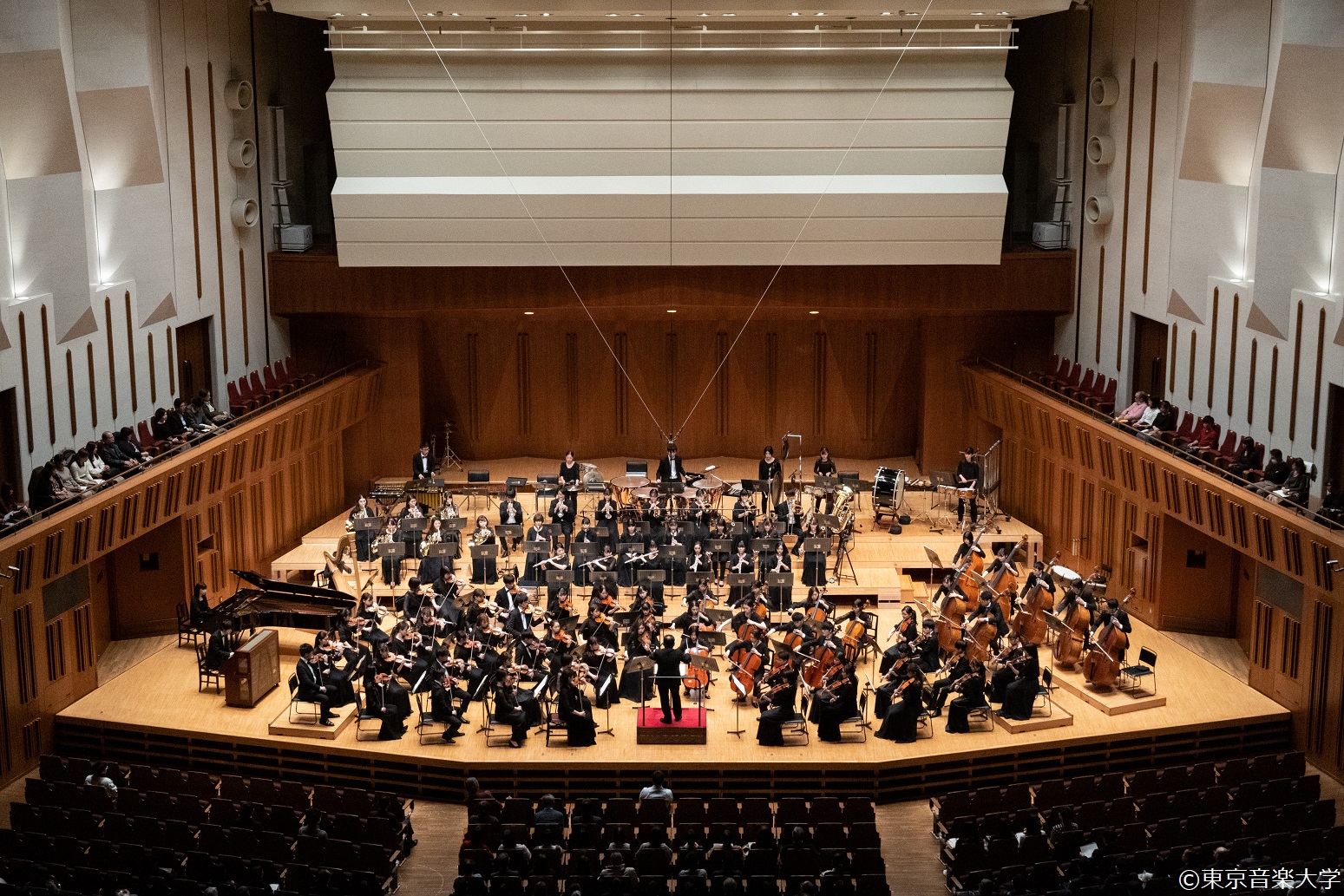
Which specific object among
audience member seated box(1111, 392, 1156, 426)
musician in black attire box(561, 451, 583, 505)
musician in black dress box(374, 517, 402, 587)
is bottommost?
musician in black dress box(374, 517, 402, 587)

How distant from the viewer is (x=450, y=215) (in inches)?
731

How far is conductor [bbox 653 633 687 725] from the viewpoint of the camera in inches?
504

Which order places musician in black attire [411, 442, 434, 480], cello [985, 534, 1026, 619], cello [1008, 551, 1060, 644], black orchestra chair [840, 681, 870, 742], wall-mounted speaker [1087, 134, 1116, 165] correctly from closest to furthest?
black orchestra chair [840, 681, 870, 742], cello [1008, 551, 1060, 644], cello [985, 534, 1026, 619], wall-mounted speaker [1087, 134, 1116, 165], musician in black attire [411, 442, 434, 480]

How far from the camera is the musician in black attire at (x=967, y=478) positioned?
727 inches

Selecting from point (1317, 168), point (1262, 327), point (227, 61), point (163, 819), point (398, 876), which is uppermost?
point (227, 61)

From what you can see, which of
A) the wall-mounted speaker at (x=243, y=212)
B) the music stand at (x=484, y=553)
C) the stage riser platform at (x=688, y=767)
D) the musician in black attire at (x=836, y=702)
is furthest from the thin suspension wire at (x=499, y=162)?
the musician in black attire at (x=836, y=702)

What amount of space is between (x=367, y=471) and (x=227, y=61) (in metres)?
5.93

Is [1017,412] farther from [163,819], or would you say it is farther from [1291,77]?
[163,819]

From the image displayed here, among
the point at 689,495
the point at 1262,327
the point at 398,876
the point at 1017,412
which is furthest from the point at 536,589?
the point at 1262,327

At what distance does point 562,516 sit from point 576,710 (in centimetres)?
478

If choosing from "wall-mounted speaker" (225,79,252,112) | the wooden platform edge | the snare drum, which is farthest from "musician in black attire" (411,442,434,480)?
the wooden platform edge

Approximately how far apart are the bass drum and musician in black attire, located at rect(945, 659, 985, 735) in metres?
5.46

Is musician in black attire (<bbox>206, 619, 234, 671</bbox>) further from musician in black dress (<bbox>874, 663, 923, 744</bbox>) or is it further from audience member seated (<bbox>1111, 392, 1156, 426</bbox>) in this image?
audience member seated (<bbox>1111, 392, 1156, 426</bbox>)

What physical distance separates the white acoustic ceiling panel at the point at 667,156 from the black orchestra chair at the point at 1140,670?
6636 millimetres
